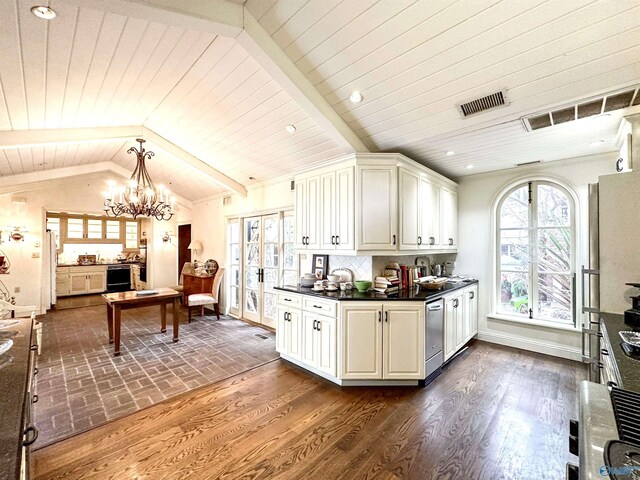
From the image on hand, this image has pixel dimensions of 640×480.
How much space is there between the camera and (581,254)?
3670 mm

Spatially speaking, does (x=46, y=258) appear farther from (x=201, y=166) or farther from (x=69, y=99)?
(x=69, y=99)

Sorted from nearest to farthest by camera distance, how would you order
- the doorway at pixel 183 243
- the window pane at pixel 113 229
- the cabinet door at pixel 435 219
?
the cabinet door at pixel 435 219
the doorway at pixel 183 243
the window pane at pixel 113 229

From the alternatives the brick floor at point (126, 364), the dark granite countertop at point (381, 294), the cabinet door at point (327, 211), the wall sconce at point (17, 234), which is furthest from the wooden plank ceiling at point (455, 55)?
the wall sconce at point (17, 234)

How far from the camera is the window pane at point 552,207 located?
3869 mm

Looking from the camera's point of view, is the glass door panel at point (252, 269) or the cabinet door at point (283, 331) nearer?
the cabinet door at point (283, 331)

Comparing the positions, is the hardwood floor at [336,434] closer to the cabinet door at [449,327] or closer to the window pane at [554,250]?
the cabinet door at [449,327]

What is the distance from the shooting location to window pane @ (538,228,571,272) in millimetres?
3842

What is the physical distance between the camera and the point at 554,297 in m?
3.95

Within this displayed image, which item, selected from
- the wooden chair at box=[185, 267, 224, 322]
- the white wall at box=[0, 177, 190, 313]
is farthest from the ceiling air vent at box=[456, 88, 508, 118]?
the white wall at box=[0, 177, 190, 313]

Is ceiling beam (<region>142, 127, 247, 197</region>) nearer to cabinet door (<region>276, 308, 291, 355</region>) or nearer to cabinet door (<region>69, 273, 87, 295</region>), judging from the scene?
cabinet door (<region>276, 308, 291, 355</region>)

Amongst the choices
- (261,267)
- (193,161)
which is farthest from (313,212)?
(193,161)

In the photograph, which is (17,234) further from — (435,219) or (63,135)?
(435,219)

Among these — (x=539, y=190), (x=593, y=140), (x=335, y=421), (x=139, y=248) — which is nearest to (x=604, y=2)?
(x=593, y=140)

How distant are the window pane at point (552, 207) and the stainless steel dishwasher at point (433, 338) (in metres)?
2.16
